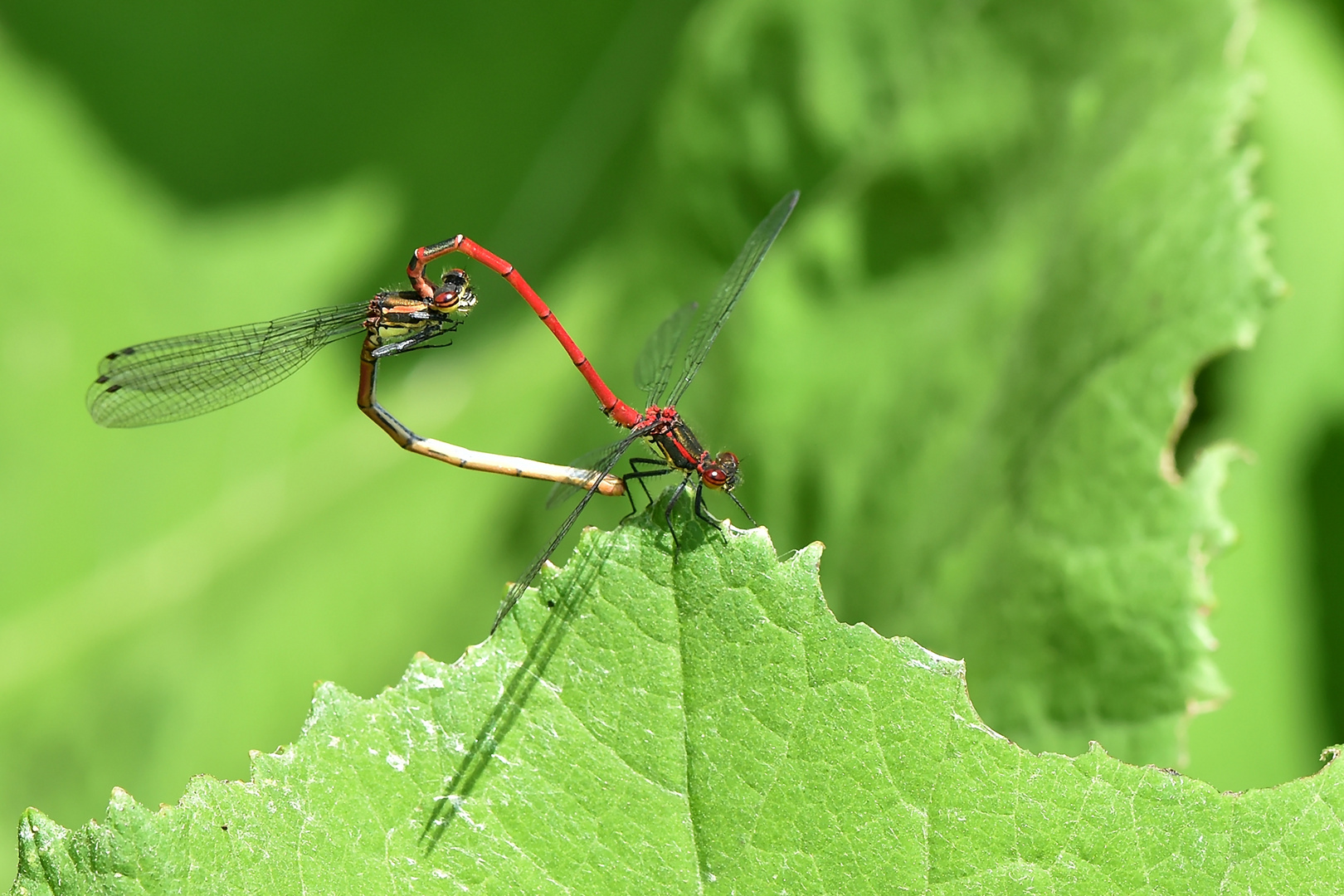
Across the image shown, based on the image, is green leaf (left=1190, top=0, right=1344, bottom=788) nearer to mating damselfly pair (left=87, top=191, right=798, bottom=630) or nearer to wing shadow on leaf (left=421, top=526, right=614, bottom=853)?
mating damselfly pair (left=87, top=191, right=798, bottom=630)

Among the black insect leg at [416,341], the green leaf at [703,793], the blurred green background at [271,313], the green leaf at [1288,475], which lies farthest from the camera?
the blurred green background at [271,313]

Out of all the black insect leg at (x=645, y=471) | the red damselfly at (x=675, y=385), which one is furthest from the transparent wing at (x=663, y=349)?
the black insect leg at (x=645, y=471)

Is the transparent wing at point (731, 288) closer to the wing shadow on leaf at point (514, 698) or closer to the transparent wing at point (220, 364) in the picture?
the transparent wing at point (220, 364)

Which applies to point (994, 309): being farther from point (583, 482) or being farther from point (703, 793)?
point (703, 793)

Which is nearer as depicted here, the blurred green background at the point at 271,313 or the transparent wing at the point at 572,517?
the transparent wing at the point at 572,517

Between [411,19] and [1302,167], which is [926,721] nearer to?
[1302,167]

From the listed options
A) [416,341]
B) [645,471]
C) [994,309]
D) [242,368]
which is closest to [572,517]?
[645,471]
